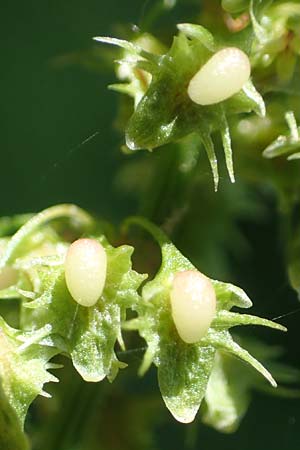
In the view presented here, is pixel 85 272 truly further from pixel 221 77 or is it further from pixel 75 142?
pixel 75 142

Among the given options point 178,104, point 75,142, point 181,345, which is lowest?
point 75,142

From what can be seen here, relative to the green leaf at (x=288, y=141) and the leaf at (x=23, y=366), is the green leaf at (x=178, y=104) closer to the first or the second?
the green leaf at (x=288, y=141)

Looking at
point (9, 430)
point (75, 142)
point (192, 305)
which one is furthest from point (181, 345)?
point (75, 142)

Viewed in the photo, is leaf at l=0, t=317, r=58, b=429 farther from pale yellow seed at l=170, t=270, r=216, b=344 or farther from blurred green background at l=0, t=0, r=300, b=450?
blurred green background at l=0, t=0, r=300, b=450

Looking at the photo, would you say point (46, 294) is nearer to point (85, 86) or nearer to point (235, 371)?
point (235, 371)

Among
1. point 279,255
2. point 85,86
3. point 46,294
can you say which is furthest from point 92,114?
point 46,294

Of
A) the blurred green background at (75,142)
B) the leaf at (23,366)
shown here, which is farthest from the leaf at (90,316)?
the blurred green background at (75,142)
